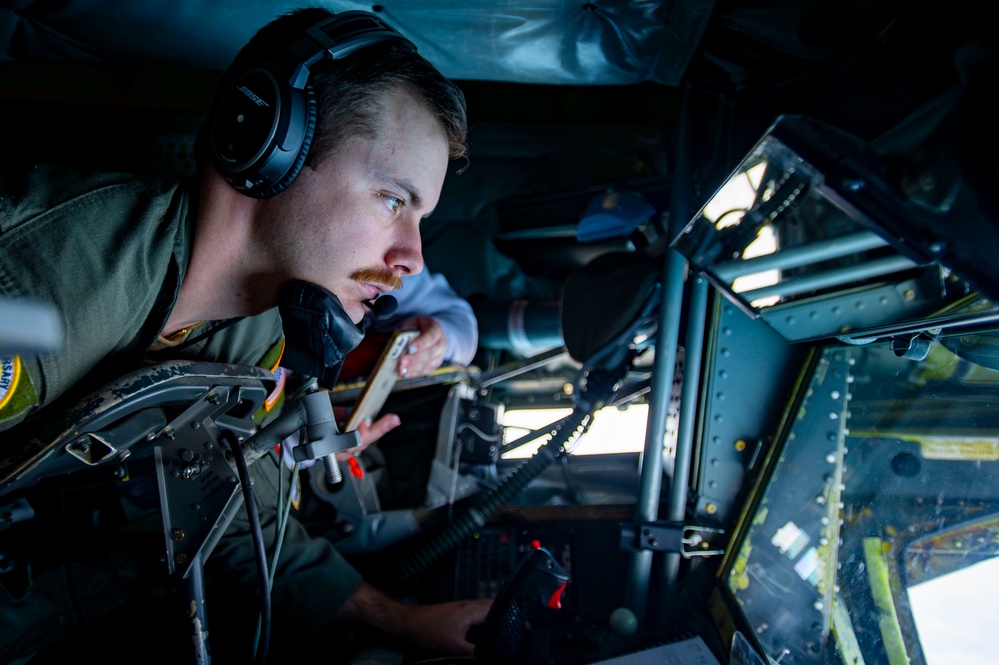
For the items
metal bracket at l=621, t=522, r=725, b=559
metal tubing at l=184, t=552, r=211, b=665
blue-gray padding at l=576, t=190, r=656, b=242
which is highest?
blue-gray padding at l=576, t=190, r=656, b=242

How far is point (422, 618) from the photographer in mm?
1194

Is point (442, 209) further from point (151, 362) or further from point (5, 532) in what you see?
point (5, 532)

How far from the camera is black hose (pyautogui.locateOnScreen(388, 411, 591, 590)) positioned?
136 centimetres

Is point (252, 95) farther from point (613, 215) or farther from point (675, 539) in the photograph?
point (675, 539)

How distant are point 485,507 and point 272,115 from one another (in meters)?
0.99

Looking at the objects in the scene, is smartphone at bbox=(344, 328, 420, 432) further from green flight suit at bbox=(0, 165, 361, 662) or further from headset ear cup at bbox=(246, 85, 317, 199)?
headset ear cup at bbox=(246, 85, 317, 199)

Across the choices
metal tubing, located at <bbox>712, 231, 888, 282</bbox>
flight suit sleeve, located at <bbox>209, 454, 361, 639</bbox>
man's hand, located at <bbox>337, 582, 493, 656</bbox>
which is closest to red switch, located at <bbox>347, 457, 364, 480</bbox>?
flight suit sleeve, located at <bbox>209, 454, 361, 639</bbox>

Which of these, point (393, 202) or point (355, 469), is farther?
point (355, 469)

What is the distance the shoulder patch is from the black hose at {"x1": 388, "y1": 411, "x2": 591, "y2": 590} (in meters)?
0.86

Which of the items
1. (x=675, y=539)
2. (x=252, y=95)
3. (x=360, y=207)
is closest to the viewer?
(x=252, y=95)

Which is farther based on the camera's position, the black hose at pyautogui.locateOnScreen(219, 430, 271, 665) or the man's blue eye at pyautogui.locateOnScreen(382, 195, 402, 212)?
the man's blue eye at pyautogui.locateOnScreen(382, 195, 402, 212)

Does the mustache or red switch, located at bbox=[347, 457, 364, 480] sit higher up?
the mustache

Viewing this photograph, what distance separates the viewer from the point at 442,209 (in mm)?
1928

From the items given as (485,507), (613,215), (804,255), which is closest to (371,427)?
(485,507)
